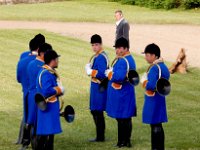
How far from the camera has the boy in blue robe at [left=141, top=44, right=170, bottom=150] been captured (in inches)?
489

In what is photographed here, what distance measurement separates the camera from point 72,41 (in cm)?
3016

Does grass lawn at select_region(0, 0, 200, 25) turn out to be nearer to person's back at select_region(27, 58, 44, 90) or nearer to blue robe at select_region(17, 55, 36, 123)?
blue robe at select_region(17, 55, 36, 123)

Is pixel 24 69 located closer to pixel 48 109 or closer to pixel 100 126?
pixel 48 109

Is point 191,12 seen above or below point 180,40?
above

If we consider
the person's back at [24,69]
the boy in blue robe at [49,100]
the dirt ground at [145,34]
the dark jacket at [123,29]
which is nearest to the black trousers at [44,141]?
the boy in blue robe at [49,100]

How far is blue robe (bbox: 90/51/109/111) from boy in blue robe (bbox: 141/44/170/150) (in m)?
1.51

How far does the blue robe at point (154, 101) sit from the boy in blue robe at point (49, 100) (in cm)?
159

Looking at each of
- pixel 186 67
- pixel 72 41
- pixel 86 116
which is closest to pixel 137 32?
pixel 72 41

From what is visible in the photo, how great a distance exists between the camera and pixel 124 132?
44.1ft

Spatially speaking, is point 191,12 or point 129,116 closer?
point 129,116

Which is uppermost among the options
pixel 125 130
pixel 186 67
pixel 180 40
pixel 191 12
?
pixel 191 12

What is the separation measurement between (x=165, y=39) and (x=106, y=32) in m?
3.21

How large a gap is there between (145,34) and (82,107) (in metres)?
15.2

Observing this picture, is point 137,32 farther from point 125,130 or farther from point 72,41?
point 125,130
